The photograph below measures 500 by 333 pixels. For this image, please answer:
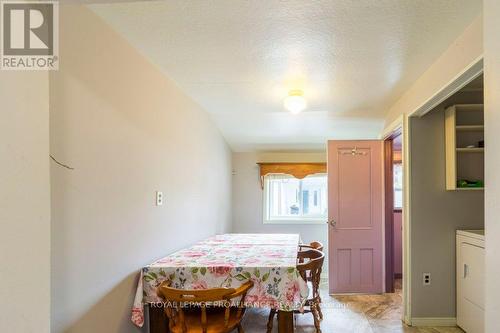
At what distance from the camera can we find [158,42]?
82.4 inches

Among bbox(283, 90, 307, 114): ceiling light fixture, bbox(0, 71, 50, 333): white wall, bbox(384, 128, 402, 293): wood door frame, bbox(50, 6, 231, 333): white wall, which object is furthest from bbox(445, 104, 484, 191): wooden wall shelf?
bbox(0, 71, 50, 333): white wall

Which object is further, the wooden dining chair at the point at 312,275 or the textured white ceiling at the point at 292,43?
the wooden dining chair at the point at 312,275

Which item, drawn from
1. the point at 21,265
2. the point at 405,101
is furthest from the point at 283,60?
the point at 21,265

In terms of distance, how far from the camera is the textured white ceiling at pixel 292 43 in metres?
1.71

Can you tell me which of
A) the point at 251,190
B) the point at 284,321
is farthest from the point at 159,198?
the point at 251,190

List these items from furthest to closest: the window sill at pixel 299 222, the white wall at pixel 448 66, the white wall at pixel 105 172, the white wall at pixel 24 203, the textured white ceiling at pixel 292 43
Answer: the window sill at pixel 299 222 < the white wall at pixel 448 66 < the textured white ceiling at pixel 292 43 < the white wall at pixel 105 172 < the white wall at pixel 24 203

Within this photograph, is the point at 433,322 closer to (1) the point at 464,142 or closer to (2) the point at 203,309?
(1) the point at 464,142

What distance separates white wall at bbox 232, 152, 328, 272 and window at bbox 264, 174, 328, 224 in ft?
0.42

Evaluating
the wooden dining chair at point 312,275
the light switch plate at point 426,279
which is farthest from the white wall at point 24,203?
the light switch plate at point 426,279

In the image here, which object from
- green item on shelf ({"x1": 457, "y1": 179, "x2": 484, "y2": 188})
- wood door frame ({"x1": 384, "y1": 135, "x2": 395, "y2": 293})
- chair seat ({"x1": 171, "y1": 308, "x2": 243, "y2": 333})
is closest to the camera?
chair seat ({"x1": 171, "y1": 308, "x2": 243, "y2": 333})

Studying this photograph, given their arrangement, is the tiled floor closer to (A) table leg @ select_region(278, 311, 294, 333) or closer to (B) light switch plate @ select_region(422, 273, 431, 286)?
(B) light switch plate @ select_region(422, 273, 431, 286)

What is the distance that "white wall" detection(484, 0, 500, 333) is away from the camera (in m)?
0.95

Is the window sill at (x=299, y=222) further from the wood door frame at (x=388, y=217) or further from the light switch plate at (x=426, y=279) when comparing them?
the light switch plate at (x=426, y=279)

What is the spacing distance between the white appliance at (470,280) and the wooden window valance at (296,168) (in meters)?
2.58
